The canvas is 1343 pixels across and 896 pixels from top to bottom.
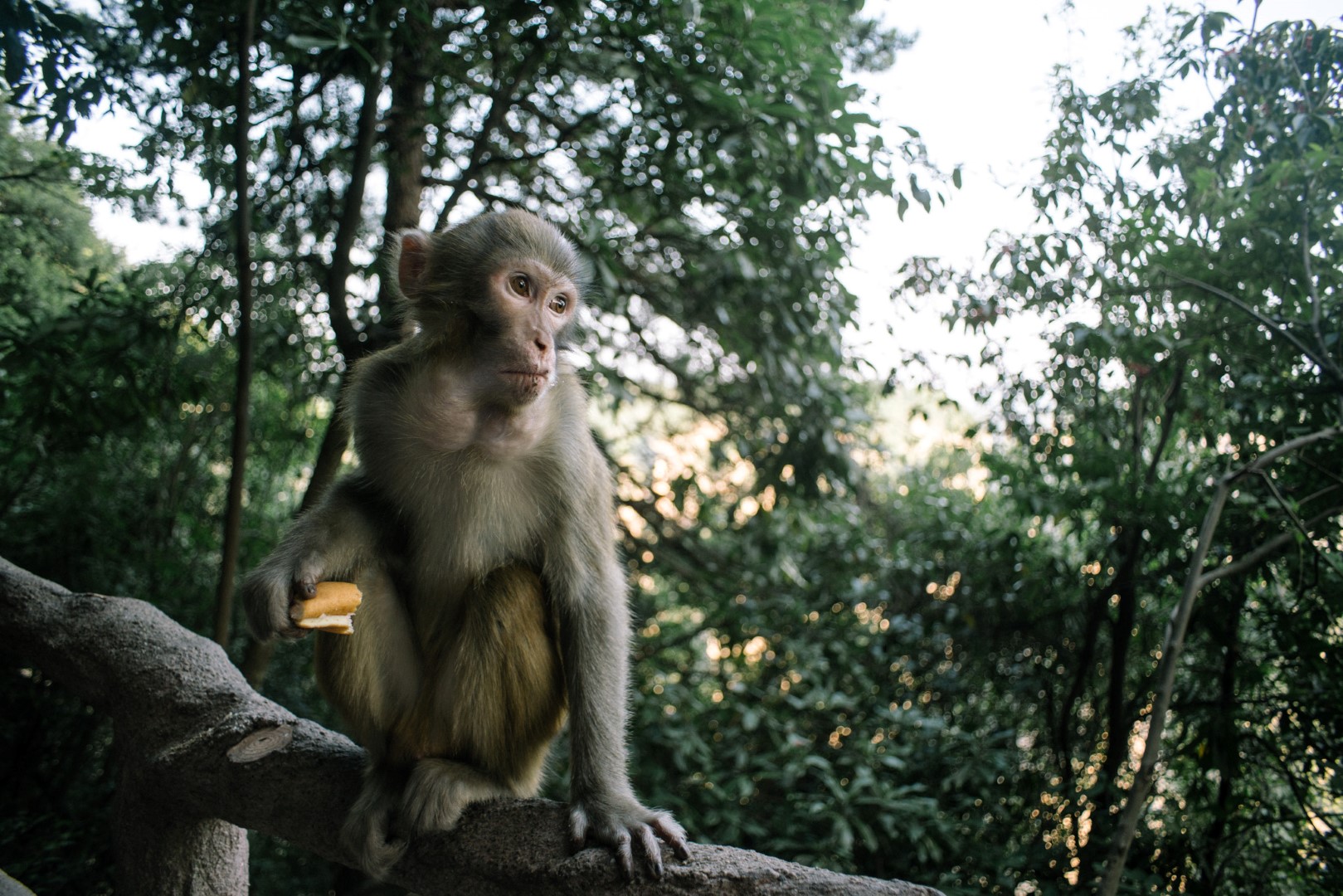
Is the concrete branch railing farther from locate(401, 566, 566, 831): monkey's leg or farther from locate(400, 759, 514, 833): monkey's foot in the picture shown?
locate(401, 566, 566, 831): monkey's leg

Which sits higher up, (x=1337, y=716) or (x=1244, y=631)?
(x=1244, y=631)

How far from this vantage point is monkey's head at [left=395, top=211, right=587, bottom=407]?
2.69 m

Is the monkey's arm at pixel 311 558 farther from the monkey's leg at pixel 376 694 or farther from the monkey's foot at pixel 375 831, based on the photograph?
the monkey's foot at pixel 375 831

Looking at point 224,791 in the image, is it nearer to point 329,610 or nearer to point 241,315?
point 329,610

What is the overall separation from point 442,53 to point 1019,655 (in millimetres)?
4890

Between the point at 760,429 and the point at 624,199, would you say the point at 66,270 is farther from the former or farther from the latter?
the point at 760,429

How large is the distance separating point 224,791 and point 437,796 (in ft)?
2.59

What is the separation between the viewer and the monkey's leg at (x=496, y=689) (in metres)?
2.64

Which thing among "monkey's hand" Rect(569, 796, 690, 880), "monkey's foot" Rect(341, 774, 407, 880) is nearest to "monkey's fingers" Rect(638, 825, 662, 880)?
"monkey's hand" Rect(569, 796, 690, 880)

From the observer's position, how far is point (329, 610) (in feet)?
8.13

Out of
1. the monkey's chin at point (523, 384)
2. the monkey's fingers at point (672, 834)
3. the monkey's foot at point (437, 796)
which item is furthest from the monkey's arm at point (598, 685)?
the monkey's chin at point (523, 384)

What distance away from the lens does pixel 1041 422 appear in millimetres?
4938

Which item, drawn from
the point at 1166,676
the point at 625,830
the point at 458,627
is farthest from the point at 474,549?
Result: the point at 1166,676

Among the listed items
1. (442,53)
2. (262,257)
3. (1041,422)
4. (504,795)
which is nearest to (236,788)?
(504,795)
